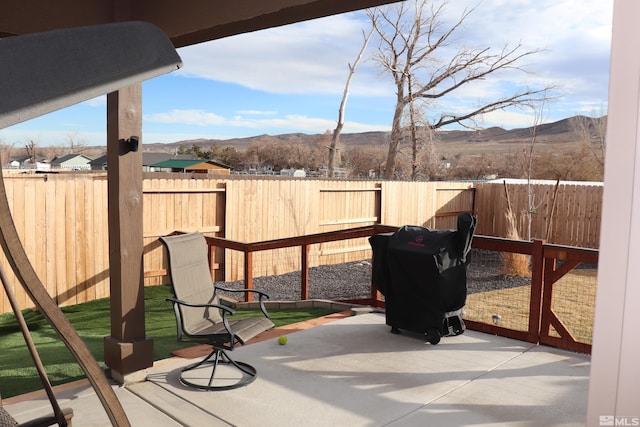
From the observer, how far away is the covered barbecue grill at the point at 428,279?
14.5 feet

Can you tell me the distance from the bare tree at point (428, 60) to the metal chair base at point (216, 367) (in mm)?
14825

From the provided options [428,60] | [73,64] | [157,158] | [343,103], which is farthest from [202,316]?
[157,158]

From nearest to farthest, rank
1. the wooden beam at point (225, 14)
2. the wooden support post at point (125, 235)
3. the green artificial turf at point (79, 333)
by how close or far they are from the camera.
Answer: the wooden beam at point (225, 14) → the wooden support post at point (125, 235) → the green artificial turf at point (79, 333)

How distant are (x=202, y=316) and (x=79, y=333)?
1639 mm

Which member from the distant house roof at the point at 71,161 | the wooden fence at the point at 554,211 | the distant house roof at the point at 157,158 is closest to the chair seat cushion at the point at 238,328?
the wooden fence at the point at 554,211

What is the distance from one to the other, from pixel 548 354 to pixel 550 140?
87.6 ft

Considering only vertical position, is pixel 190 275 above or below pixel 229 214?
below

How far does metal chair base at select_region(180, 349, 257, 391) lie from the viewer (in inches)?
138

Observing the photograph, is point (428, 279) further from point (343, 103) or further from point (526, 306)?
point (343, 103)

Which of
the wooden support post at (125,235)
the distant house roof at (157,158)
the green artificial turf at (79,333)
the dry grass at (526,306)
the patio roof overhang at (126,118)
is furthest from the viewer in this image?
→ the distant house roof at (157,158)

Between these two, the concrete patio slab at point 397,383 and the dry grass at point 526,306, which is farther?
the dry grass at point 526,306

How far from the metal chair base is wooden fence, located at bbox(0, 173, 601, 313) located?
2.84m

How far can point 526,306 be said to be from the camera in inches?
313

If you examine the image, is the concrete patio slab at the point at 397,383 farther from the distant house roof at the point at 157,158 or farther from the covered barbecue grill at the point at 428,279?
the distant house roof at the point at 157,158
